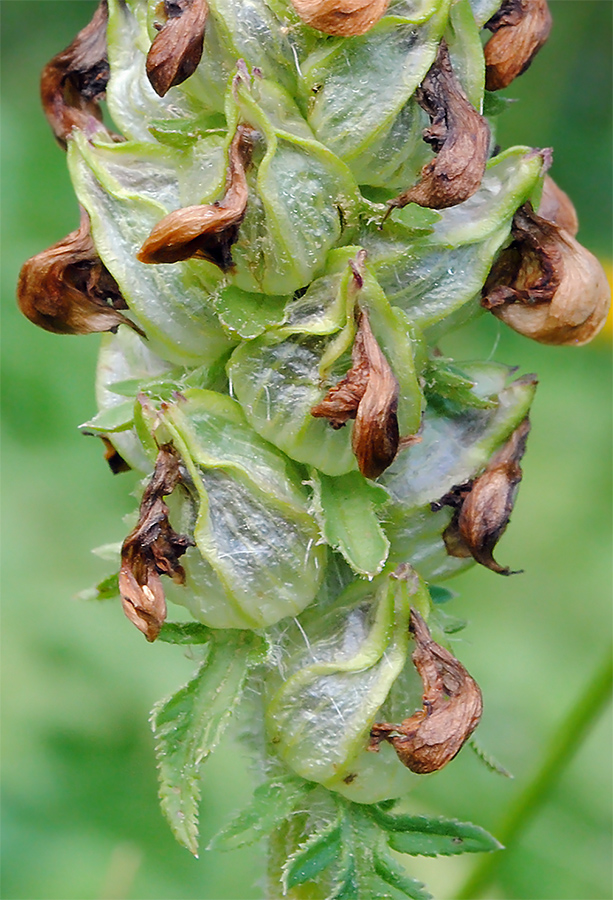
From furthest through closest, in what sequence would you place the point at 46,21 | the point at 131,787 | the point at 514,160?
the point at 46,21
the point at 131,787
the point at 514,160

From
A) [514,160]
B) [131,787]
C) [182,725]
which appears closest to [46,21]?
[131,787]

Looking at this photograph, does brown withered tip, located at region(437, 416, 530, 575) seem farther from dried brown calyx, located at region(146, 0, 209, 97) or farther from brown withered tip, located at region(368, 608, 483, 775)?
dried brown calyx, located at region(146, 0, 209, 97)

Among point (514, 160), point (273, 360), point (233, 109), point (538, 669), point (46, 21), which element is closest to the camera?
point (233, 109)

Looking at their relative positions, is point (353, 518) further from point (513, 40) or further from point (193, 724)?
point (513, 40)

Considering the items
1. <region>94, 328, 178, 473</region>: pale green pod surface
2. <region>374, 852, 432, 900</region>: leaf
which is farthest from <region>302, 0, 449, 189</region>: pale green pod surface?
<region>374, 852, 432, 900</region>: leaf

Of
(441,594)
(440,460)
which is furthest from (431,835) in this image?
(440,460)

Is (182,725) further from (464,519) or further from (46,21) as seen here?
(46,21)
